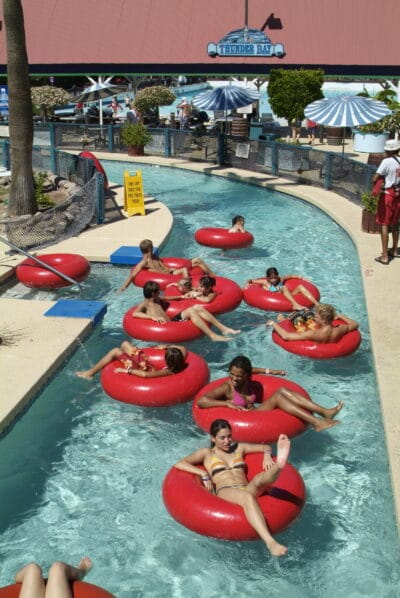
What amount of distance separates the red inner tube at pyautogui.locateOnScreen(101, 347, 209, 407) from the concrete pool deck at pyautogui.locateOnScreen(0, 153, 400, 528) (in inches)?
37.1

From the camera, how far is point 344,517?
6.55 meters

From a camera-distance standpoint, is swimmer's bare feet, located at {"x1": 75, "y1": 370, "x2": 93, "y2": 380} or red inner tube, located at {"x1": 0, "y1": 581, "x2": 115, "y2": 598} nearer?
red inner tube, located at {"x1": 0, "y1": 581, "x2": 115, "y2": 598}

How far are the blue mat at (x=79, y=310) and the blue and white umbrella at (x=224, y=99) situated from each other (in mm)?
13393

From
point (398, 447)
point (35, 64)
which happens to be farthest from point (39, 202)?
point (35, 64)

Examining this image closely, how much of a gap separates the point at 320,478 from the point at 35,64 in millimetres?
28298

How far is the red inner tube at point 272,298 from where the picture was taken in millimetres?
10742

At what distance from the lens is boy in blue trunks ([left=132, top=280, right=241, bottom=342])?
974cm

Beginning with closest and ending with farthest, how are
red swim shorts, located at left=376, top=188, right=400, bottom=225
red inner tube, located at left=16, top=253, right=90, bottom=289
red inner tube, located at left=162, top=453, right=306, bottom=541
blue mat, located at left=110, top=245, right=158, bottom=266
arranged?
red inner tube, located at left=162, top=453, right=306, bottom=541 → red inner tube, located at left=16, top=253, right=90, bottom=289 → red swim shorts, located at left=376, top=188, right=400, bottom=225 → blue mat, located at left=110, top=245, right=158, bottom=266

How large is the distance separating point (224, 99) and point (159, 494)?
18014mm

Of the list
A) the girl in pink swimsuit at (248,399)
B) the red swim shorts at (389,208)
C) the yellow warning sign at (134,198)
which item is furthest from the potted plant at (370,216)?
the girl in pink swimsuit at (248,399)

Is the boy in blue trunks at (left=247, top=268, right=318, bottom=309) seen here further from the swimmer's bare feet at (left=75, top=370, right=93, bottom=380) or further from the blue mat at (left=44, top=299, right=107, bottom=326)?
the swimmer's bare feet at (left=75, top=370, right=93, bottom=380)

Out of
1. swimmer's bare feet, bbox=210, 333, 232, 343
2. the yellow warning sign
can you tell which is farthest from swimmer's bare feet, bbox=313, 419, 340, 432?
the yellow warning sign

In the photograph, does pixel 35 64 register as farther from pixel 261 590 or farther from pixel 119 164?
pixel 261 590
